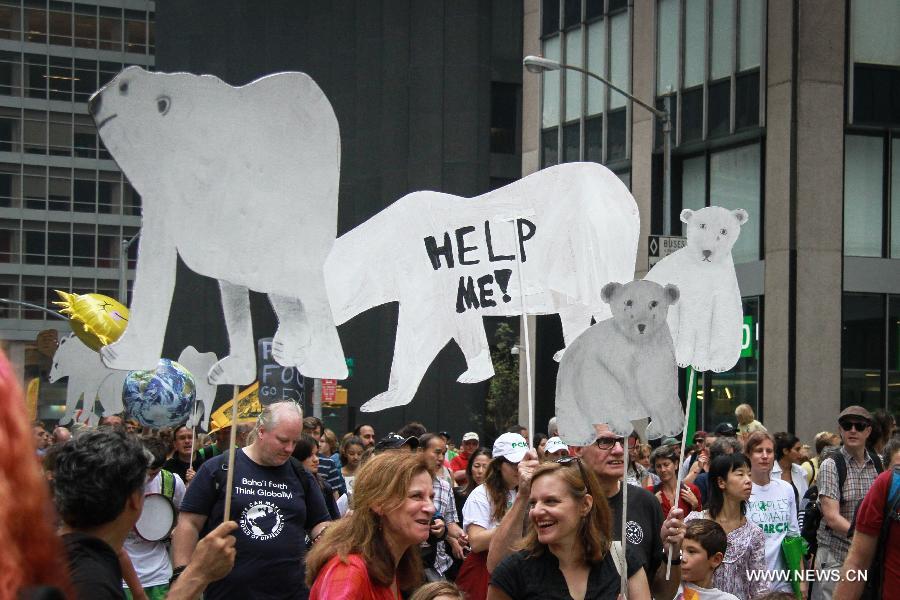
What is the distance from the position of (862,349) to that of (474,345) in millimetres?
15099

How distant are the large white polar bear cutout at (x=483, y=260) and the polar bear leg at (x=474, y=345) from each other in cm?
1

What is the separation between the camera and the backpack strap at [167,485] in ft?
26.7

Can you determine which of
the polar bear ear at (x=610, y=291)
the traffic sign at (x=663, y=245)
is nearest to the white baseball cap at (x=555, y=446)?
the polar bear ear at (x=610, y=291)

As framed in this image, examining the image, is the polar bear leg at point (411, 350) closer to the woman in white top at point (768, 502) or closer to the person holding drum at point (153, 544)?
the person holding drum at point (153, 544)

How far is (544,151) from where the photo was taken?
99.2 ft

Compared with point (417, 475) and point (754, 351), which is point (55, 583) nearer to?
point (417, 475)

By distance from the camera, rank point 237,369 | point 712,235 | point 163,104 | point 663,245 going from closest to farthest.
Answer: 1. point 163,104
2. point 237,369
3. point 712,235
4. point 663,245

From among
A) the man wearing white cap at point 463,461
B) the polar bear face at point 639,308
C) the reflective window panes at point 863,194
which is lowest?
the man wearing white cap at point 463,461

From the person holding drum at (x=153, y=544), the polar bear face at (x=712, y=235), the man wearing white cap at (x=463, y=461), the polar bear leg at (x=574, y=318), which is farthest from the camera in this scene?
the man wearing white cap at (x=463, y=461)

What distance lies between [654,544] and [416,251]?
16.4 ft

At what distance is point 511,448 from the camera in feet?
24.9

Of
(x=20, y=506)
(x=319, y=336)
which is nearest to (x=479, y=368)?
(x=319, y=336)

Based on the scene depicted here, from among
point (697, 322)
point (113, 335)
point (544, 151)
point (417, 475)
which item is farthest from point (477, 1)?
point (417, 475)

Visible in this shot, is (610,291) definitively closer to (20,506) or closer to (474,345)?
(474,345)
